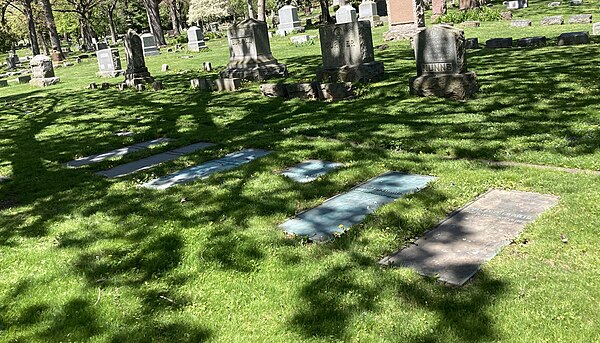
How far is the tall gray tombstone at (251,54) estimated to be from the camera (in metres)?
16.1

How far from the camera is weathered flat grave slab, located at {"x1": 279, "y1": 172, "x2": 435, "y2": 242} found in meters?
4.84

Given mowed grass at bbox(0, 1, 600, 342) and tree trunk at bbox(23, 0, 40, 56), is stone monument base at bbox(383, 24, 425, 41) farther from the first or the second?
tree trunk at bbox(23, 0, 40, 56)

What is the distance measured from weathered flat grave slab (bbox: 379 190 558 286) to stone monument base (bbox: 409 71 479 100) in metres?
5.11

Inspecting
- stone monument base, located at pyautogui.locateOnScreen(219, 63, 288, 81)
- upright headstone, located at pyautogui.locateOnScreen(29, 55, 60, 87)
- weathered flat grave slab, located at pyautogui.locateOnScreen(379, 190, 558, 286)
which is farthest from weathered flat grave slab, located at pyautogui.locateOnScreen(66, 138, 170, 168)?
upright headstone, located at pyautogui.locateOnScreen(29, 55, 60, 87)

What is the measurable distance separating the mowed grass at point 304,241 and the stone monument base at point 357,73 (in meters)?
2.88

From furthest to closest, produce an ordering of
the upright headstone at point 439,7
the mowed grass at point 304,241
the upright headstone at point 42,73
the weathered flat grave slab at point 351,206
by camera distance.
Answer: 1. the upright headstone at point 439,7
2. the upright headstone at point 42,73
3. the weathered flat grave slab at point 351,206
4. the mowed grass at point 304,241

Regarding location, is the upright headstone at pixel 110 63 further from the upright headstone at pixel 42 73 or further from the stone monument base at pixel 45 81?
the upright headstone at pixel 42 73

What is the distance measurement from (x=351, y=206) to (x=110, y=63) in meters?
21.7

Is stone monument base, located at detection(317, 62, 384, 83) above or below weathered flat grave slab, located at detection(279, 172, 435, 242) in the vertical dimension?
above

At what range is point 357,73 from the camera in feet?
43.3

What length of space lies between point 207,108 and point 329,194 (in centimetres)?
757

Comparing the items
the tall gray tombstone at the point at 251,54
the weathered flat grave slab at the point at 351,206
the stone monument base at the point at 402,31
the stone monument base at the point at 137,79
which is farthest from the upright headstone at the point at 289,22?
the weathered flat grave slab at the point at 351,206

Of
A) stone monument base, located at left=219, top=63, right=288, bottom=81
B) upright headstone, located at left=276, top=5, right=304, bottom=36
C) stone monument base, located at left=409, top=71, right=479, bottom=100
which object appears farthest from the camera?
upright headstone, located at left=276, top=5, right=304, bottom=36

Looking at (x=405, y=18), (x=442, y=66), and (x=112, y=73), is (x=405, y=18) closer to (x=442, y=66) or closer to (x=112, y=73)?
(x=442, y=66)
